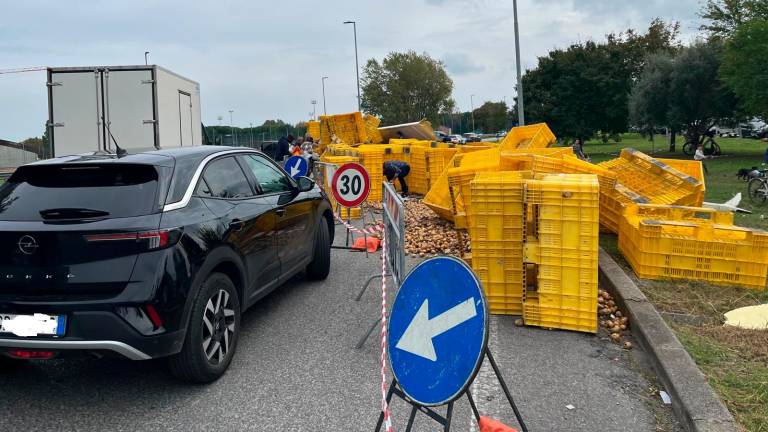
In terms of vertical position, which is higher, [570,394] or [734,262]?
[734,262]

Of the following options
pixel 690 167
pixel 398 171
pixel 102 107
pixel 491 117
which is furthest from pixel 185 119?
pixel 491 117

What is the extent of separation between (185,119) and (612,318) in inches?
406

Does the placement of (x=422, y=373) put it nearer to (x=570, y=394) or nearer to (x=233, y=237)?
(x=570, y=394)

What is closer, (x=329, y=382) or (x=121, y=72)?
(x=329, y=382)

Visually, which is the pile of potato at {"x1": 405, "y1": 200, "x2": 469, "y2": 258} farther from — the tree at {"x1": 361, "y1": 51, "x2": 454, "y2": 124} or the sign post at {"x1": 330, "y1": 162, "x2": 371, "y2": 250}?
the tree at {"x1": 361, "y1": 51, "x2": 454, "y2": 124}

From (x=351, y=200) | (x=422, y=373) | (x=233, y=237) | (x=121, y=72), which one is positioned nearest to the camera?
(x=422, y=373)

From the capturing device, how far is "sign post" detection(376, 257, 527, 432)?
2.46 m

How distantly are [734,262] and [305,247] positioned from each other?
15.2ft

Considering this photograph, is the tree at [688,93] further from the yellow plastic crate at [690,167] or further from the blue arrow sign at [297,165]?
the blue arrow sign at [297,165]

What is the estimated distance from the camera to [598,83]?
39312 mm

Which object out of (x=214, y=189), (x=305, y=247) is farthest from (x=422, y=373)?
(x=305, y=247)

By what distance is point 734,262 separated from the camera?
20.8ft

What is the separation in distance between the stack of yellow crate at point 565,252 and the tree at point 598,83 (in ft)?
120

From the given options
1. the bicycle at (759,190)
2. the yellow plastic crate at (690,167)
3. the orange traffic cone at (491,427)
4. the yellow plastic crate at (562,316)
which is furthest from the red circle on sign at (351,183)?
the bicycle at (759,190)
